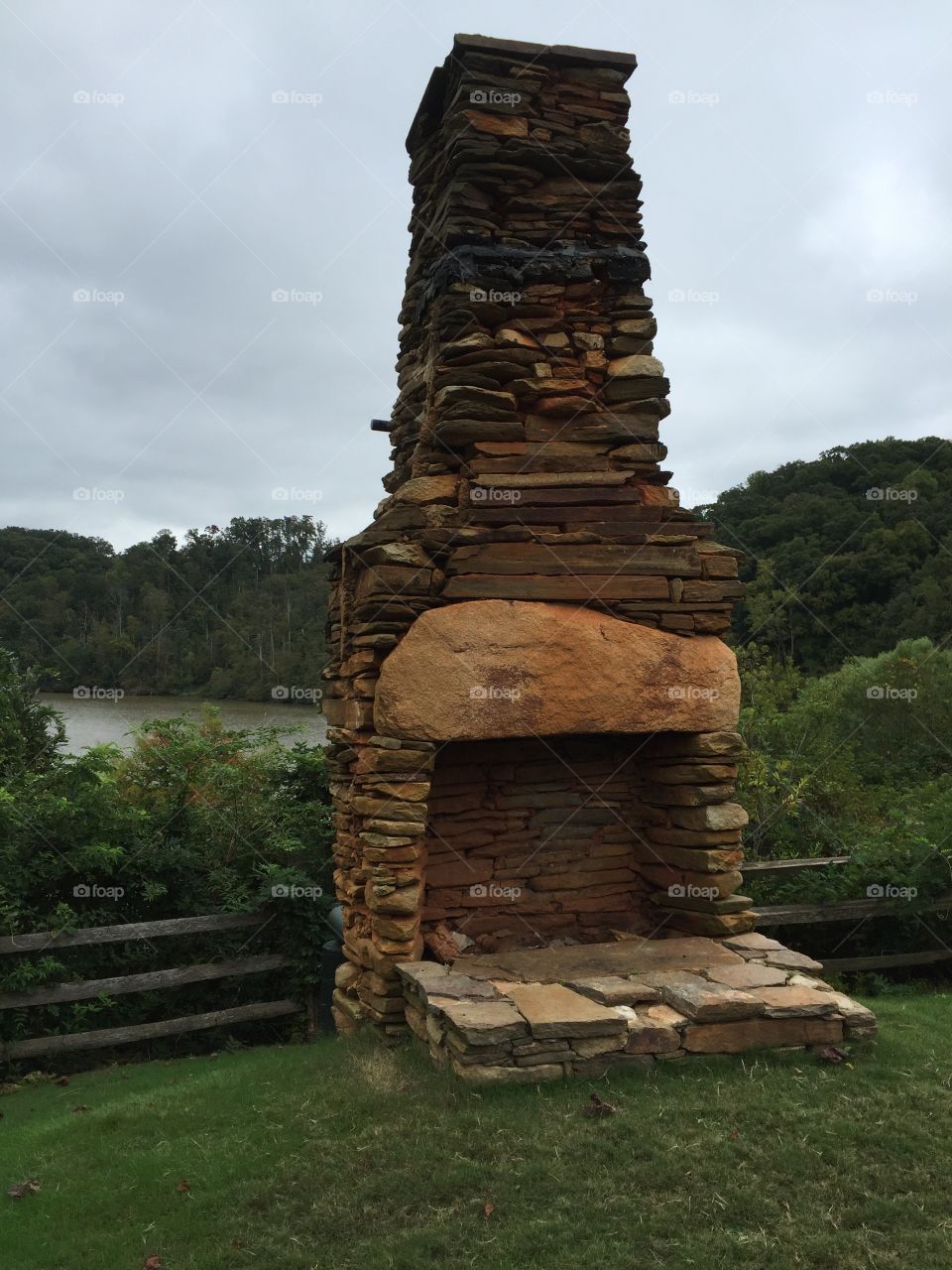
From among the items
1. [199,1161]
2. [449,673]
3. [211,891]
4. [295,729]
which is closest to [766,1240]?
[199,1161]

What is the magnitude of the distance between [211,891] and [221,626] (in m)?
17.5

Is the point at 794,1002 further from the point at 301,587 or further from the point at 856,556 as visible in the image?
the point at 856,556

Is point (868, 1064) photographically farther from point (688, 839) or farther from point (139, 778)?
point (139, 778)

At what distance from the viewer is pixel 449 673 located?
19.7ft

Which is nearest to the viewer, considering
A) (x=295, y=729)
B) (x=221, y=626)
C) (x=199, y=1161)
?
(x=199, y=1161)

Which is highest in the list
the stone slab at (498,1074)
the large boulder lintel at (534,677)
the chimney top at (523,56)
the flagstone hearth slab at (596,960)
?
the chimney top at (523,56)

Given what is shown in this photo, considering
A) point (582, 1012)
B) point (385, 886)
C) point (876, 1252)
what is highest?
point (385, 886)

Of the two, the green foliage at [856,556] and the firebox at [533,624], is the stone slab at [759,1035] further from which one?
the green foliage at [856,556]

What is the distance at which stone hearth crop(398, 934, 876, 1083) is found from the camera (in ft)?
15.9

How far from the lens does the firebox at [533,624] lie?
240 inches

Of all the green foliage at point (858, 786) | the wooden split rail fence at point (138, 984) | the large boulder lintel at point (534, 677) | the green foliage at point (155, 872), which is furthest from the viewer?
the green foliage at point (858, 786)

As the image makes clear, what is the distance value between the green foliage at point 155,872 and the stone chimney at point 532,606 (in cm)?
147

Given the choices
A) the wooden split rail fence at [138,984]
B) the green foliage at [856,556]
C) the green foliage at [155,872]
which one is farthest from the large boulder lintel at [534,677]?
the green foliage at [856,556]

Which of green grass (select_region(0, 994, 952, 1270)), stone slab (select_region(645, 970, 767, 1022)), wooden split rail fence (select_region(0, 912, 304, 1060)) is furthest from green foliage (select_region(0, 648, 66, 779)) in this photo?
stone slab (select_region(645, 970, 767, 1022))
